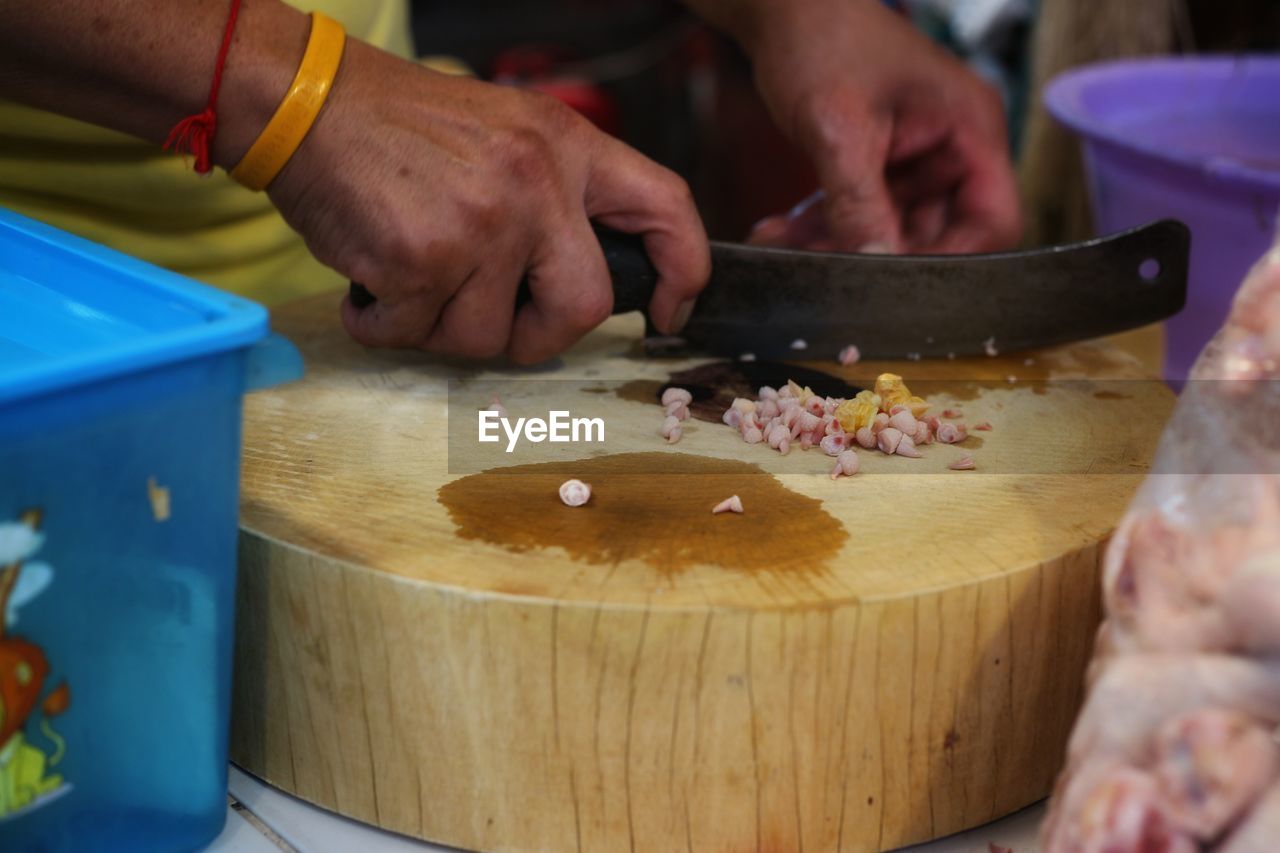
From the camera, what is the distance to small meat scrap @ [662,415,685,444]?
3.27 ft

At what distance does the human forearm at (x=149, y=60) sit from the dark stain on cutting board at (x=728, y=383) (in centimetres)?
39

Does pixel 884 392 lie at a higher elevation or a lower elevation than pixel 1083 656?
higher

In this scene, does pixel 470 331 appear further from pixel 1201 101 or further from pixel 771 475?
pixel 1201 101

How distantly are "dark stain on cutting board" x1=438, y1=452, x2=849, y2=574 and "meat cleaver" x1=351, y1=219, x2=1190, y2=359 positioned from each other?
245 millimetres

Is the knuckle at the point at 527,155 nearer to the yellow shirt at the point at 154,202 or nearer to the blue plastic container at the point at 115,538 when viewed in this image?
the blue plastic container at the point at 115,538

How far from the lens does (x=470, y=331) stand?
1.06 meters

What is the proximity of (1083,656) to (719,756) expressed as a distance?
0.84ft

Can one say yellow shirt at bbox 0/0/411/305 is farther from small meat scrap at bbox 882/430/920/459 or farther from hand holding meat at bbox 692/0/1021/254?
small meat scrap at bbox 882/430/920/459

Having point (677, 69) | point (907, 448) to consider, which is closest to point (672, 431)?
point (907, 448)

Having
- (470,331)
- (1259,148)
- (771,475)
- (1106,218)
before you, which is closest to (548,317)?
(470,331)

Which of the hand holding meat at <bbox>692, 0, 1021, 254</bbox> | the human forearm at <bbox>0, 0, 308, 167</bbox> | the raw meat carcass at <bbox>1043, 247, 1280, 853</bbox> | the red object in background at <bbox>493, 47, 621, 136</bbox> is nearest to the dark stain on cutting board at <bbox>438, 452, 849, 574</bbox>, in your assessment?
the raw meat carcass at <bbox>1043, 247, 1280, 853</bbox>

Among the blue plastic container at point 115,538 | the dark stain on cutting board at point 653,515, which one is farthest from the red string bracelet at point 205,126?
the dark stain on cutting board at point 653,515

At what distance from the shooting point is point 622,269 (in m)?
1.11

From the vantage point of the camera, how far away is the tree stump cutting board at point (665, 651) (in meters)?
0.74
